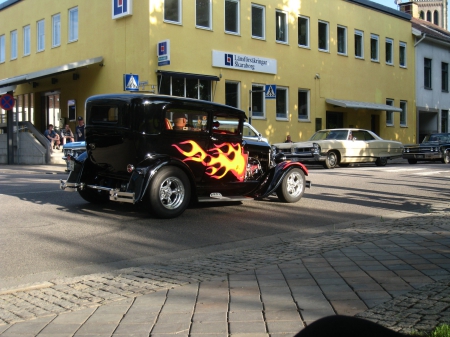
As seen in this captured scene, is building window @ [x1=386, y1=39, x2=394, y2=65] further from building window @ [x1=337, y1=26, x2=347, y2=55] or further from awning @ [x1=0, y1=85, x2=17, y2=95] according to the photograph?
awning @ [x1=0, y1=85, x2=17, y2=95]

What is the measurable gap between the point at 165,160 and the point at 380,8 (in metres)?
32.4

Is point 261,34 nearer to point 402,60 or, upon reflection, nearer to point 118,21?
point 118,21

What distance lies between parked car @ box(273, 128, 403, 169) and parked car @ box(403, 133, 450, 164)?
3.62 ft

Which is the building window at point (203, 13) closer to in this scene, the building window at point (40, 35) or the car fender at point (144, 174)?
the building window at point (40, 35)

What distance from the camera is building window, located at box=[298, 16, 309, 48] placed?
106ft

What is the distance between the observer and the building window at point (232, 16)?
28.4 m

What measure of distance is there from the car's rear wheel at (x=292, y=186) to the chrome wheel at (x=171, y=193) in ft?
8.16

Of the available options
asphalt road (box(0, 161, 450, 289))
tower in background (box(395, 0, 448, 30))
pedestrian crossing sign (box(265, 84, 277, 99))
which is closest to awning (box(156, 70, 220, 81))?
pedestrian crossing sign (box(265, 84, 277, 99))

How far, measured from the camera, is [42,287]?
518cm

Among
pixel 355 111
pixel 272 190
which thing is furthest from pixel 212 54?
pixel 272 190

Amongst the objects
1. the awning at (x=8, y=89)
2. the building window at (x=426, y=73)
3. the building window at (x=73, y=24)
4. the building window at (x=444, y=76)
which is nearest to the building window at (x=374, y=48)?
the building window at (x=426, y=73)

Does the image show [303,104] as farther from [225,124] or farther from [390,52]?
[225,124]

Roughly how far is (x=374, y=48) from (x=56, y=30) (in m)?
19.9

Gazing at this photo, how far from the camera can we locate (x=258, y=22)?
98.6 ft
